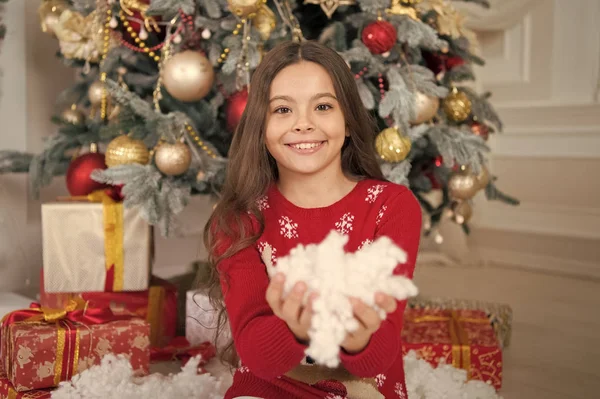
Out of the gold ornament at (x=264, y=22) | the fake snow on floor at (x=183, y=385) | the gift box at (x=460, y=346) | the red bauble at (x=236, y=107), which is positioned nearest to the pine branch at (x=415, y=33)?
the gold ornament at (x=264, y=22)

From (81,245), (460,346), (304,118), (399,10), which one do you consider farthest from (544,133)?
(304,118)

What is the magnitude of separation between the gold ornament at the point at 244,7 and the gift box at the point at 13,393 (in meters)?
1.12

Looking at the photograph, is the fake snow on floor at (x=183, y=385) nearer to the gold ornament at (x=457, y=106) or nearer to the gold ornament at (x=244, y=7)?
the gold ornament at (x=457, y=106)

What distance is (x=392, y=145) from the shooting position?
6.41ft

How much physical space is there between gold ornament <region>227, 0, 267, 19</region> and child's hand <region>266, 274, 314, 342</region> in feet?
3.86

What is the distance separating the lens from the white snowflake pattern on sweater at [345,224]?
128cm

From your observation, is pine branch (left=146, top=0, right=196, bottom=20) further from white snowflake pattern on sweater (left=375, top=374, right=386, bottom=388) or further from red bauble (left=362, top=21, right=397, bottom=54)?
white snowflake pattern on sweater (left=375, top=374, right=386, bottom=388)

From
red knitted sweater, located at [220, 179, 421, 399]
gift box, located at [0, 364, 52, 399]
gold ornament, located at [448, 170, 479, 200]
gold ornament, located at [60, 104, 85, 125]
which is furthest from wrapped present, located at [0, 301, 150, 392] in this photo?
gold ornament, located at [448, 170, 479, 200]

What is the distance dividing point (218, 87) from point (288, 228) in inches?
37.8

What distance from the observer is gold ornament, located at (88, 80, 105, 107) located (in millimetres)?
2250

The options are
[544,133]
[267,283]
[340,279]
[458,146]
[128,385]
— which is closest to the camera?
[340,279]

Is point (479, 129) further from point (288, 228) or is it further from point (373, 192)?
point (288, 228)

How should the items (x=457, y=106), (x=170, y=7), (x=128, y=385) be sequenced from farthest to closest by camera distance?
1. (x=457, y=106)
2. (x=170, y=7)
3. (x=128, y=385)

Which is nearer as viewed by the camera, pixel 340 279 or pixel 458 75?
pixel 340 279
